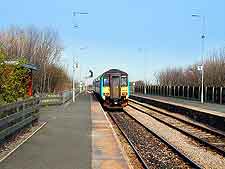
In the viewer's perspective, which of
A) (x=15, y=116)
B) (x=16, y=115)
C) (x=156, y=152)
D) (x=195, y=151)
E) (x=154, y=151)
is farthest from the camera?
(x=154, y=151)

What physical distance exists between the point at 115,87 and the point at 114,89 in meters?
0.21

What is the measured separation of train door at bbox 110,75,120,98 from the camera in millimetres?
36625

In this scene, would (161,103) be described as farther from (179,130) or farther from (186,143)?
(186,143)

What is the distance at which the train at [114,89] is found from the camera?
120 feet

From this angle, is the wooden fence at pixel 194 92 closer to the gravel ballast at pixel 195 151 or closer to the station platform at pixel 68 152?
the gravel ballast at pixel 195 151

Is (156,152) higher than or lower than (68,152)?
lower

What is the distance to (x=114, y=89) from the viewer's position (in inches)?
1447

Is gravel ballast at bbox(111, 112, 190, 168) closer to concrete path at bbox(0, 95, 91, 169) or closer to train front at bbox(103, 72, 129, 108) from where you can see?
concrete path at bbox(0, 95, 91, 169)

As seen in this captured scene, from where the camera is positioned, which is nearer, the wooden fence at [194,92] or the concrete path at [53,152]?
the concrete path at [53,152]

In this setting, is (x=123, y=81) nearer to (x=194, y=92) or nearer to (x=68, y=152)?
(x=68, y=152)

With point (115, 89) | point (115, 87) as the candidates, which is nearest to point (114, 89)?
point (115, 89)

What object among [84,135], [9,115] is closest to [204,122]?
[84,135]

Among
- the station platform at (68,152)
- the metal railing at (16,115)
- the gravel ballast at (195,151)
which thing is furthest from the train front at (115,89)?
the station platform at (68,152)

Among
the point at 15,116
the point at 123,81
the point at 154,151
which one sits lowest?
the point at 154,151
